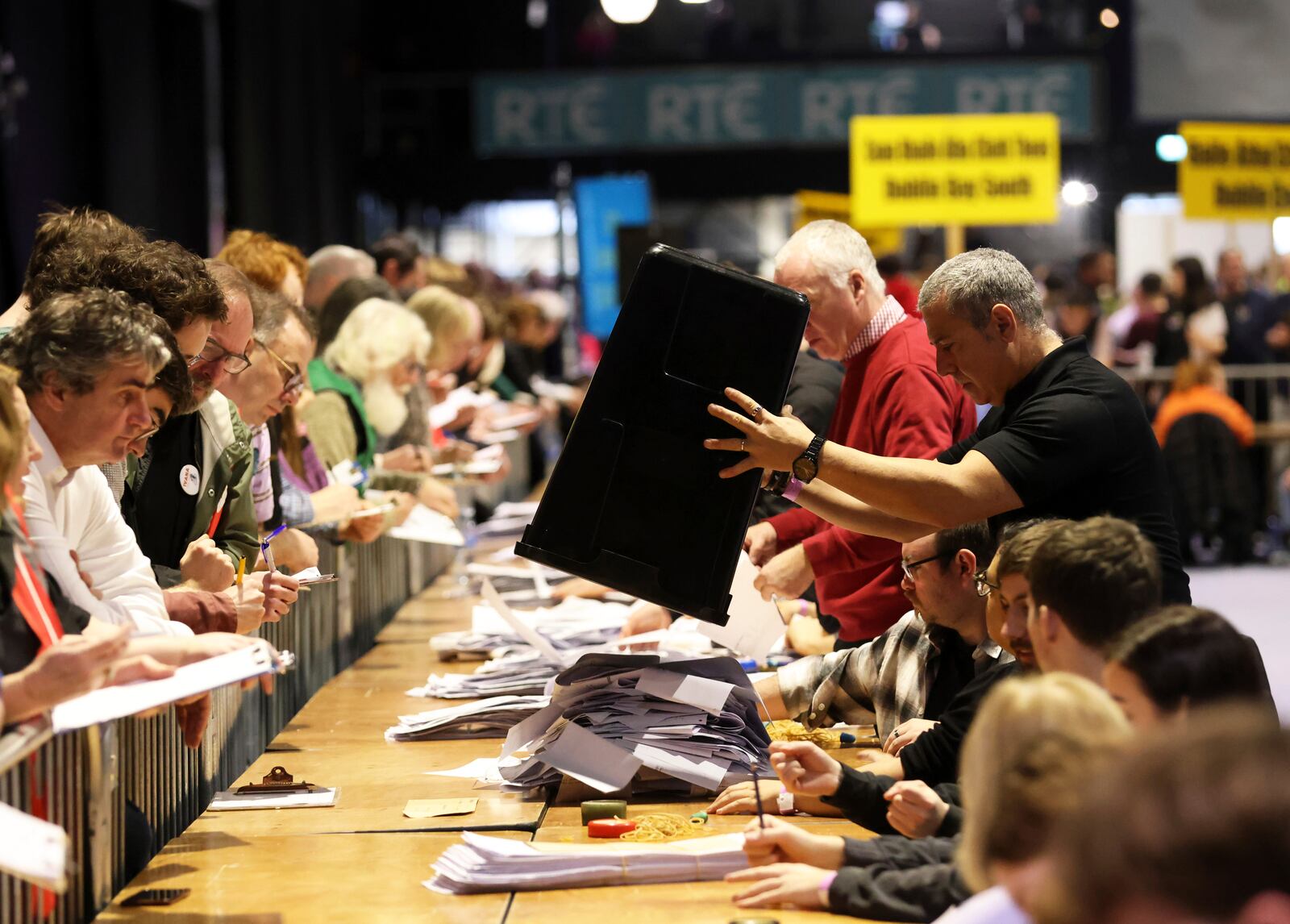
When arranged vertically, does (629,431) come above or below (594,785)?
above

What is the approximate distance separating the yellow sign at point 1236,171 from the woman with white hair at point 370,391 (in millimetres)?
6185

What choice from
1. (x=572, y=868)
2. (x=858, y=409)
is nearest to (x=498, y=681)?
(x=858, y=409)

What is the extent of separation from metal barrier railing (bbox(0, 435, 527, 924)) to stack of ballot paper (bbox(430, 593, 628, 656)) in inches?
12.7

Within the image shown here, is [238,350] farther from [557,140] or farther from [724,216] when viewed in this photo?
[724,216]

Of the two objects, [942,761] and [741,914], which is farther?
[942,761]

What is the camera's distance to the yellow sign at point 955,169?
31.9ft

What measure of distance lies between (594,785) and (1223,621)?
1.22 m

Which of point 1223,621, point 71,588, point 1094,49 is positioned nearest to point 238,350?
point 71,588

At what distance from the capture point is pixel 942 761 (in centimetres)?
277

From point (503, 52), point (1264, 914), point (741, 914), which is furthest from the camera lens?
point (503, 52)

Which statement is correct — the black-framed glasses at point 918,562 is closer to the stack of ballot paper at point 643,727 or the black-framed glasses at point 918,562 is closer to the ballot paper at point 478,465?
the stack of ballot paper at point 643,727

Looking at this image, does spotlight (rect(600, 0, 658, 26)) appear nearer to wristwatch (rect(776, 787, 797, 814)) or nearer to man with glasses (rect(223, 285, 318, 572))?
man with glasses (rect(223, 285, 318, 572))

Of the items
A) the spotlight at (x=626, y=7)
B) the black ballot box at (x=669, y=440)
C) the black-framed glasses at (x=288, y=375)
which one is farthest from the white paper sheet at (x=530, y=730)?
the spotlight at (x=626, y=7)

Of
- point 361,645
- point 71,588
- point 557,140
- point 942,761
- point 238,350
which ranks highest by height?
point 557,140
